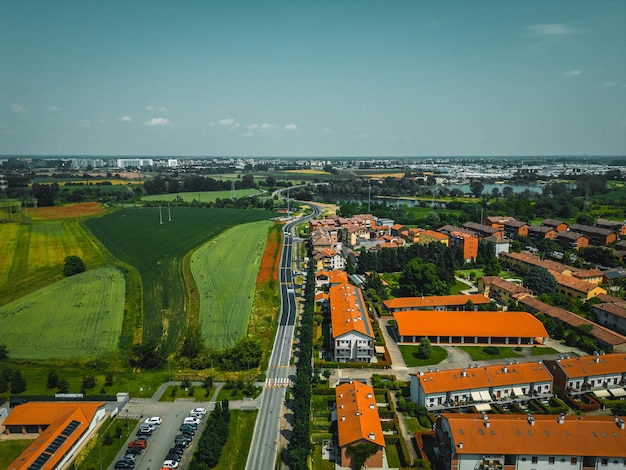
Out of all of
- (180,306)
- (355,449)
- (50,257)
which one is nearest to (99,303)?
(180,306)

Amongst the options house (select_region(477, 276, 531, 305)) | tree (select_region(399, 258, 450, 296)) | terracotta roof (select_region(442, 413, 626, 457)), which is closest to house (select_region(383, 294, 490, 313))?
house (select_region(477, 276, 531, 305))

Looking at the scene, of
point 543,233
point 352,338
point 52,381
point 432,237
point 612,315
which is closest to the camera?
point 52,381

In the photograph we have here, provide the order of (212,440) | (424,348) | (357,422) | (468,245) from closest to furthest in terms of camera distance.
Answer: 1. (212,440)
2. (357,422)
3. (424,348)
4. (468,245)

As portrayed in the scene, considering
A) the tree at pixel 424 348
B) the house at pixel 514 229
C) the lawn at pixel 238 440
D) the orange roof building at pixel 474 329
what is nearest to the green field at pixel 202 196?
the house at pixel 514 229

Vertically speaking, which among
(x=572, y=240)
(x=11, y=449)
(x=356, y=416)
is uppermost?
(x=572, y=240)

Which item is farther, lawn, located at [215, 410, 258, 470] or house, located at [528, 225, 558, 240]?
house, located at [528, 225, 558, 240]

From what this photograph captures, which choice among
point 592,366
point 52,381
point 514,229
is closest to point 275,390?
point 52,381

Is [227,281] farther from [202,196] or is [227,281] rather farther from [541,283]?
[202,196]

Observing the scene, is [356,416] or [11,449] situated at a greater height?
[356,416]

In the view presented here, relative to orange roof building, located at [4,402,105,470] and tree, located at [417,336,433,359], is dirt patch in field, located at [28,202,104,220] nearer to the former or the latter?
orange roof building, located at [4,402,105,470]
